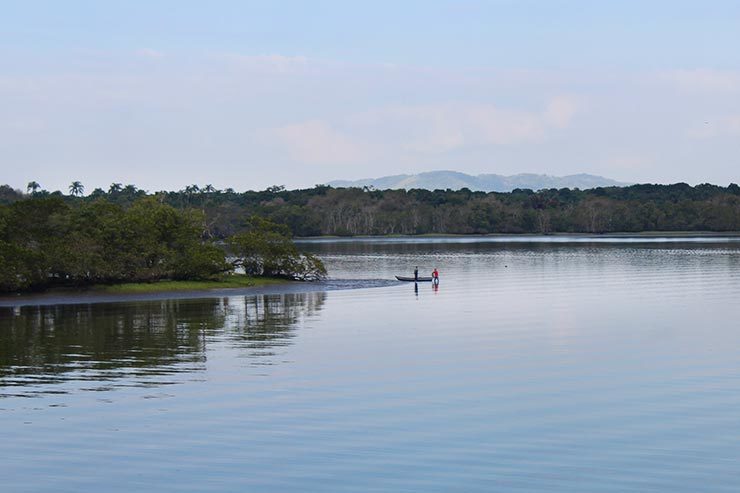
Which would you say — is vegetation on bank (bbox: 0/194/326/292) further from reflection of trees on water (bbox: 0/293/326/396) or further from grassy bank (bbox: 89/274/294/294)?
reflection of trees on water (bbox: 0/293/326/396)

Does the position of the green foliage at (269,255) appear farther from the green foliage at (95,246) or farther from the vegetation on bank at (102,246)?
the green foliage at (95,246)

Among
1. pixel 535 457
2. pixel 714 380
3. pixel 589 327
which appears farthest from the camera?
pixel 589 327

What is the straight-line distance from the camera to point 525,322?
179ft

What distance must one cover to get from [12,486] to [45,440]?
14.5 ft

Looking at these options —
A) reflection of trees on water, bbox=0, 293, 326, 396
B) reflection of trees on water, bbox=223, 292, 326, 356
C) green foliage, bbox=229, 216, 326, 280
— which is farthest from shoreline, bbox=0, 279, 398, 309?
reflection of trees on water, bbox=223, 292, 326, 356

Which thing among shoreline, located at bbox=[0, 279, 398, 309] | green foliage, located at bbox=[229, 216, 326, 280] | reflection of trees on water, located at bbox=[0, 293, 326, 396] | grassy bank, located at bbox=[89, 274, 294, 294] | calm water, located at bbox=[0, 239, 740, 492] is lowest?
calm water, located at bbox=[0, 239, 740, 492]

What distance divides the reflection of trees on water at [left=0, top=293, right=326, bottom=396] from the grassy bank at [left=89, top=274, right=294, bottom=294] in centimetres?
522

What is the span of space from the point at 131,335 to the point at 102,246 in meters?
26.8

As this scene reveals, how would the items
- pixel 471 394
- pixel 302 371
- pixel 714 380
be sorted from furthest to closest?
pixel 302 371 < pixel 714 380 < pixel 471 394

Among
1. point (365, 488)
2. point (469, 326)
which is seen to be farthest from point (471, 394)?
point (469, 326)

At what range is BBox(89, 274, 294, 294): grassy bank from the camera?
7475 cm

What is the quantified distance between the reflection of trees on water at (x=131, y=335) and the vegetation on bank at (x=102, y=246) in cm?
543

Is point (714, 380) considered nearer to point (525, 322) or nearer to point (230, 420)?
point (230, 420)

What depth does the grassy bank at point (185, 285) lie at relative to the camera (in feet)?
245
